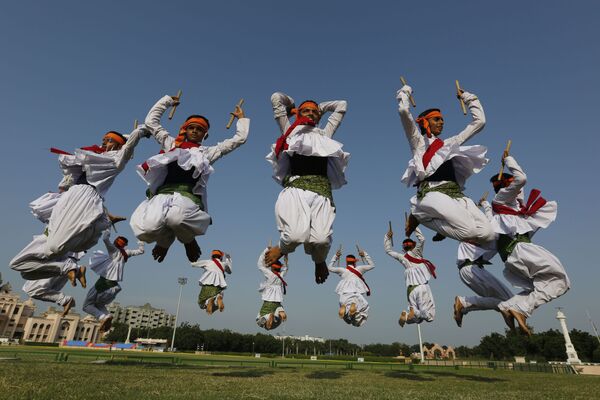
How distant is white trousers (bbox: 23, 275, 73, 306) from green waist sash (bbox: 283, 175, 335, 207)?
656 cm

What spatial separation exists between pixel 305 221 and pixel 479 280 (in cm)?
372

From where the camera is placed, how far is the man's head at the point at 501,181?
21.4 ft

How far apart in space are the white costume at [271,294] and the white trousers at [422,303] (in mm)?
4538

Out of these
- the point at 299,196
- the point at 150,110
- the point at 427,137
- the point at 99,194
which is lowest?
the point at 299,196

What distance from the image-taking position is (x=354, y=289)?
11570 mm

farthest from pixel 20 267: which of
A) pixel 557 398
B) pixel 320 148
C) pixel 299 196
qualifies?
pixel 557 398

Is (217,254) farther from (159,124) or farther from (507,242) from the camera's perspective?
(507,242)

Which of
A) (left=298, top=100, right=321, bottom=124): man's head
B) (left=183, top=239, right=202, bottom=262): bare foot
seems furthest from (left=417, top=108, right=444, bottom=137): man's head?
(left=183, top=239, right=202, bottom=262): bare foot

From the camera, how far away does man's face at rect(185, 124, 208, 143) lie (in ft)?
19.6

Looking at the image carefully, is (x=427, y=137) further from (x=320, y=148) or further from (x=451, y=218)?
(x=320, y=148)

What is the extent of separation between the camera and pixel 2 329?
232ft

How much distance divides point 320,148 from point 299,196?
820mm

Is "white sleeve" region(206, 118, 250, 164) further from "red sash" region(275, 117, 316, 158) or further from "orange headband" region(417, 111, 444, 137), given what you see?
"orange headband" region(417, 111, 444, 137)

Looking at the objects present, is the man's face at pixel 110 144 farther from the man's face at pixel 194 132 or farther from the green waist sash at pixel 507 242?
the green waist sash at pixel 507 242
